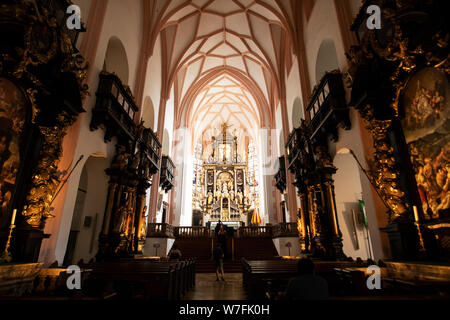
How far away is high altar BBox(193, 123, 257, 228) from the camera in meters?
26.1

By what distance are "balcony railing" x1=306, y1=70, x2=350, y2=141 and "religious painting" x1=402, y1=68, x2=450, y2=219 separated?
1.79 meters

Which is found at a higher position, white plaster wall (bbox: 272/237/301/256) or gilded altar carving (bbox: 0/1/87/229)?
gilded altar carving (bbox: 0/1/87/229)

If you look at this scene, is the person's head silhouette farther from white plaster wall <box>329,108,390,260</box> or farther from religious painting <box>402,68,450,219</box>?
white plaster wall <box>329,108,390,260</box>

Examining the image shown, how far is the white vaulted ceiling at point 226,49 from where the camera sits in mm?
13336

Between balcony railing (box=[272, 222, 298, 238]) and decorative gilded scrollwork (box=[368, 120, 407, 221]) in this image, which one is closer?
decorative gilded scrollwork (box=[368, 120, 407, 221])

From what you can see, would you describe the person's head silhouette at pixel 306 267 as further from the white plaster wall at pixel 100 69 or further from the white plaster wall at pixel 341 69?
the white plaster wall at pixel 100 69

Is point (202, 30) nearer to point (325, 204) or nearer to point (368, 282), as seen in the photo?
point (325, 204)

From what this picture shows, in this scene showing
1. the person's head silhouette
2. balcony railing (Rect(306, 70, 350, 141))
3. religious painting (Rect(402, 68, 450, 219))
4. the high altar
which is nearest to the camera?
the person's head silhouette

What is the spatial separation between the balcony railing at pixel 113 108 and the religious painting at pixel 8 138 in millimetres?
2258

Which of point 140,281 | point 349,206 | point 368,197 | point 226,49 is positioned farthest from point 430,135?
point 226,49

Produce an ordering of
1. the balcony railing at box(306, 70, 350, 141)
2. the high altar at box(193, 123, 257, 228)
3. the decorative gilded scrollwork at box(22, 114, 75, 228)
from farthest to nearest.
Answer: the high altar at box(193, 123, 257, 228)
the balcony railing at box(306, 70, 350, 141)
the decorative gilded scrollwork at box(22, 114, 75, 228)

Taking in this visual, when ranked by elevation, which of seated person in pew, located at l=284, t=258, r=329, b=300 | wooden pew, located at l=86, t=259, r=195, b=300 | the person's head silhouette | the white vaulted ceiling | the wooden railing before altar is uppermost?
the white vaulted ceiling

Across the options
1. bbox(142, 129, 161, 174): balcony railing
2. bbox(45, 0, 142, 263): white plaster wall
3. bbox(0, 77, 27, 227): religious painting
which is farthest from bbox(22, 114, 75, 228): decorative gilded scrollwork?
bbox(142, 129, 161, 174): balcony railing

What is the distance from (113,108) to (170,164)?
27.2 ft
